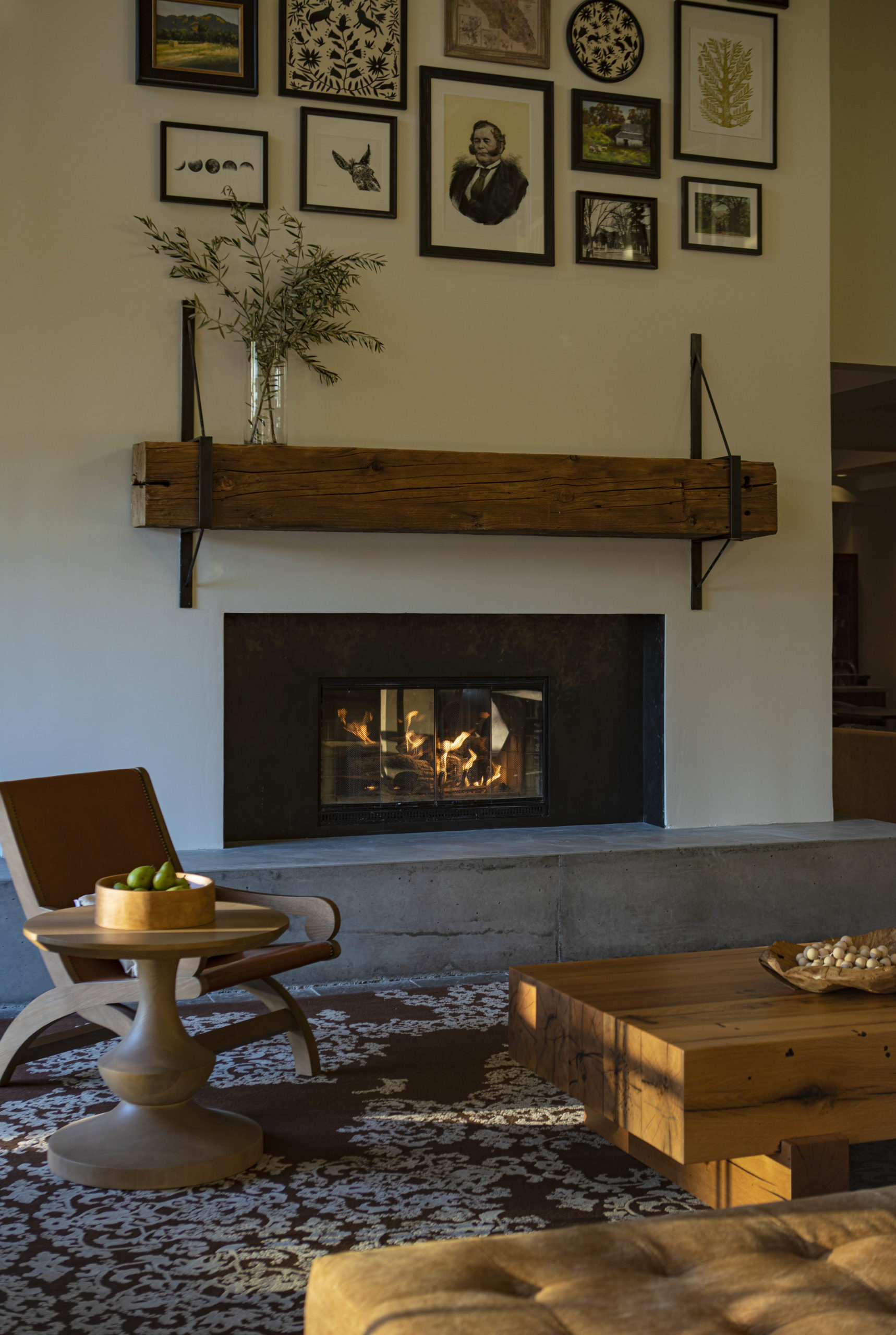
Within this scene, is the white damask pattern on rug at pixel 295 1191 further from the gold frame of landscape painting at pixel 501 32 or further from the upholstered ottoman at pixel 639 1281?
Answer: the gold frame of landscape painting at pixel 501 32

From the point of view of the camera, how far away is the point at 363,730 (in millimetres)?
5043

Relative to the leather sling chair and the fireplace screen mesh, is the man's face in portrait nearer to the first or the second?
the fireplace screen mesh

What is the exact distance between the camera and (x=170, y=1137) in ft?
9.14

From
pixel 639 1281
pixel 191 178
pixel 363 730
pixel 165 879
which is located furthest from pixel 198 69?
pixel 639 1281

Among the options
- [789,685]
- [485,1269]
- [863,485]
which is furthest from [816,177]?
[863,485]

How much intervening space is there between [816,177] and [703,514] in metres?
1.63

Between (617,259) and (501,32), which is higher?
(501,32)

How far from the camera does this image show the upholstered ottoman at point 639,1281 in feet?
4.46

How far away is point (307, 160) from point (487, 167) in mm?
706

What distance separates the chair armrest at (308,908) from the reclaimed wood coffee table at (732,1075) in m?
0.70

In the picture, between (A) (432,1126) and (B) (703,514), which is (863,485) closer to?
(B) (703,514)

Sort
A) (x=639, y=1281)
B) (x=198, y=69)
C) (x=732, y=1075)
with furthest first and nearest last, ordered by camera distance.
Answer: (x=198, y=69) < (x=732, y=1075) < (x=639, y=1281)

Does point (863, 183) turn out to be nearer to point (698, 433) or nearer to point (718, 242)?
point (718, 242)

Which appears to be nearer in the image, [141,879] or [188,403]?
[141,879]
